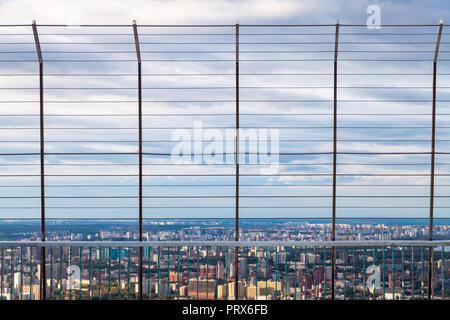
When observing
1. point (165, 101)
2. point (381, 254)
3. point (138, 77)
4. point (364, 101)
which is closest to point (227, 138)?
point (165, 101)

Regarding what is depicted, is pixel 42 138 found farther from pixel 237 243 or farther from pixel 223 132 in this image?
pixel 237 243

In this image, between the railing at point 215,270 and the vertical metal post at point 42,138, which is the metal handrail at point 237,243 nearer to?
the railing at point 215,270

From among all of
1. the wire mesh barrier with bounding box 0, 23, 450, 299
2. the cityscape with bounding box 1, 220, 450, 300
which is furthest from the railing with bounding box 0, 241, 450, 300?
the wire mesh barrier with bounding box 0, 23, 450, 299

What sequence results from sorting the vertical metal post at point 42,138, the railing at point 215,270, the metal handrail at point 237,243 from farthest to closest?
the vertical metal post at point 42,138, the metal handrail at point 237,243, the railing at point 215,270

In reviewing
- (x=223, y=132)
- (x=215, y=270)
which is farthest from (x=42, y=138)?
(x=215, y=270)

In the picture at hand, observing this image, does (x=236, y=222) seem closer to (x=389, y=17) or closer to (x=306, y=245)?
(x=306, y=245)

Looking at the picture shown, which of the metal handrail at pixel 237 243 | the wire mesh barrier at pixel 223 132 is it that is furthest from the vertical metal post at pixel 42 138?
the metal handrail at pixel 237 243

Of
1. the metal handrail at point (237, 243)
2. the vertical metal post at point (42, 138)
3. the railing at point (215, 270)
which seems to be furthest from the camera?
the vertical metal post at point (42, 138)
